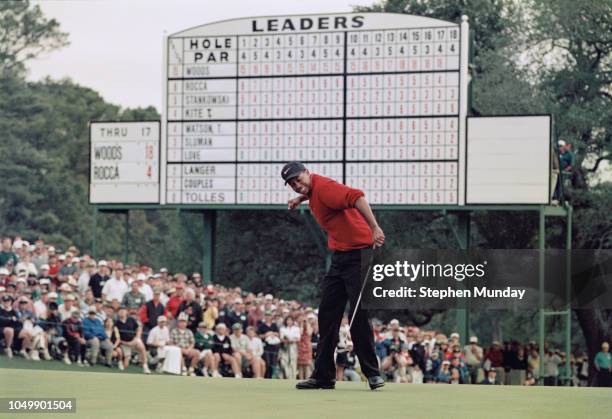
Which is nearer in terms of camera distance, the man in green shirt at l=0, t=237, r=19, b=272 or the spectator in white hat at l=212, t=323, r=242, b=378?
the man in green shirt at l=0, t=237, r=19, b=272

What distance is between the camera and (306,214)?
32.3 m

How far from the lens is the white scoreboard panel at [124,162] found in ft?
101

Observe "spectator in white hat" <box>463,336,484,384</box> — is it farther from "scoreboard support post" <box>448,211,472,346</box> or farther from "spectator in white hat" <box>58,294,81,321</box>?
"spectator in white hat" <box>58,294,81,321</box>

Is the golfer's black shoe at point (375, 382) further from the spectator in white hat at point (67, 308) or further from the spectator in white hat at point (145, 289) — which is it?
the spectator in white hat at point (145, 289)

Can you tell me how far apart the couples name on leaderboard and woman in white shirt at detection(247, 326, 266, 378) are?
4.58m

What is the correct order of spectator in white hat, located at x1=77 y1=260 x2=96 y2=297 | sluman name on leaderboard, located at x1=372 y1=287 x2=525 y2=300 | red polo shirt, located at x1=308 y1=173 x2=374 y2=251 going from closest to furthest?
red polo shirt, located at x1=308 y1=173 x2=374 y2=251
sluman name on leaderboard, located at x1=372 y1=287 x2=525 y2=300
spectator in white hat, located at x1=77 y1=260 x2=96 y2=297

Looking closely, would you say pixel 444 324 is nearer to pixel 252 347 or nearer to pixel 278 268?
pixel 278 268

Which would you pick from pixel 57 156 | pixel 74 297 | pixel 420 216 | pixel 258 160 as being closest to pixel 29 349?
pixel 74 297

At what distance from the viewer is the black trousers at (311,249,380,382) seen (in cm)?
1083

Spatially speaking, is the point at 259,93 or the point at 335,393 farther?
the point at 259,93

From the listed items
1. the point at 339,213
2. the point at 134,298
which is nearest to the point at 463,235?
the point at 134,298

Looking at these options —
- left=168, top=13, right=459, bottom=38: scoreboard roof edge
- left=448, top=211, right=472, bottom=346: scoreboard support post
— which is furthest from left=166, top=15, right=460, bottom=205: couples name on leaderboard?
left=448, top=211, right=472, bottom=346: scoreboard support post

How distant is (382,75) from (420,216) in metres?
15.4

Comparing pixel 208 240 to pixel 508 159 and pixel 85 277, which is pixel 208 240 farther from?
pixel 85 277
